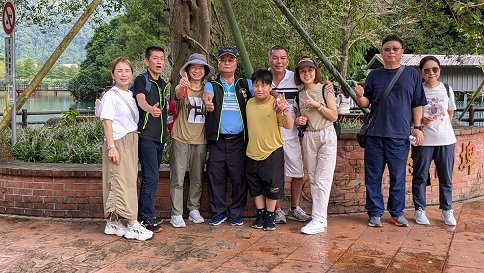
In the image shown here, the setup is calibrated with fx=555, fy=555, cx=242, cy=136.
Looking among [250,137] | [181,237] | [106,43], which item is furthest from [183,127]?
[106,43]

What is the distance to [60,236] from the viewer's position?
210 inches

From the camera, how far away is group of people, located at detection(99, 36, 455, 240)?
530 centimetres

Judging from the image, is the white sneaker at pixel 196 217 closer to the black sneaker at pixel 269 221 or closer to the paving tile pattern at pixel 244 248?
the paving tile pattern at pixel 244 248

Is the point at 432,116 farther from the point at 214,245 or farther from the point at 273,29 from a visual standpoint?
the point at 273,29

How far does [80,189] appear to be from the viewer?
6.02m

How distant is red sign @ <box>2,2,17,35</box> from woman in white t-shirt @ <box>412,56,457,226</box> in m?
6.18

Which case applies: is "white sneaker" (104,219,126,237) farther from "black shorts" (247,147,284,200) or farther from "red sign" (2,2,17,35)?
"red sign" (2,2,17,35)

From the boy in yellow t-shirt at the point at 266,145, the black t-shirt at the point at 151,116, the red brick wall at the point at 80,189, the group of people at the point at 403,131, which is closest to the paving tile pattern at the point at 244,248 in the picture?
the red brick wall at the point at 80,189

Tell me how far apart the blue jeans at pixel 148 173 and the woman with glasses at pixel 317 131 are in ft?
4.76

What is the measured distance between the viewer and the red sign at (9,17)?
8594 millimetres

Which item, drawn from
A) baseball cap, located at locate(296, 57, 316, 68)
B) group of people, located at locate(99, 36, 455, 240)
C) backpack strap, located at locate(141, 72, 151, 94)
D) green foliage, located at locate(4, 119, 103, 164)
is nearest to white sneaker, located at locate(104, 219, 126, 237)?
group of people, located at locate(99, 36, 455, 240)

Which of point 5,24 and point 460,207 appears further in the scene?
point 5,24

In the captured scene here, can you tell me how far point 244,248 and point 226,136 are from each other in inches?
49.1

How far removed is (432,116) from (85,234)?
12.3 feet
